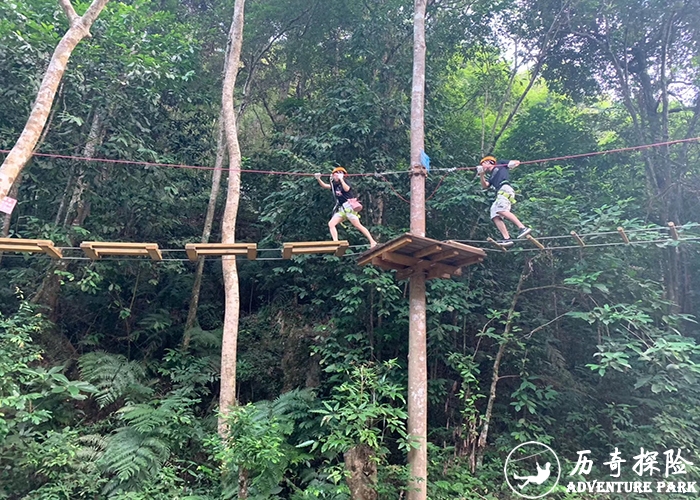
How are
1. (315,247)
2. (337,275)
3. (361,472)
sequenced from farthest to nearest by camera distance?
(337,275) → (315,247) → (361,472)

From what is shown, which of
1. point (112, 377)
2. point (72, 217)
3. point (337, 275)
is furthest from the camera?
point (72, 217)

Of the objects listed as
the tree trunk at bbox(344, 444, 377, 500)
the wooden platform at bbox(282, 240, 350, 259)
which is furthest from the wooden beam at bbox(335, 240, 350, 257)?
the tree trunk at bbox(344, 444, 377, 500)

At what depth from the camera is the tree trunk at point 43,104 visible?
17.4 feet

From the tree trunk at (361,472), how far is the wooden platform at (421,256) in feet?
6.89

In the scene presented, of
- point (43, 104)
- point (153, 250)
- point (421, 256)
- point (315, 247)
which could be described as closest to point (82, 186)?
point (43, 104)

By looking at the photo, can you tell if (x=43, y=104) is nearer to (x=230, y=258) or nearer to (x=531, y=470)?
(x=230, y=258)

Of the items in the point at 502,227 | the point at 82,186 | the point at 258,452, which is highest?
the point at 82,186

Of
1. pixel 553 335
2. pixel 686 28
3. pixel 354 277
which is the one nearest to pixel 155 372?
pixel 354 277

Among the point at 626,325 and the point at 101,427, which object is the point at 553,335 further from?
the point at 101,427

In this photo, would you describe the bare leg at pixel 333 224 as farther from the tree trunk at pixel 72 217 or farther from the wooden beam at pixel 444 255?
the tree trunk at pixel 72 217

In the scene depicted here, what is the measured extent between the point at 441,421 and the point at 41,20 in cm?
877

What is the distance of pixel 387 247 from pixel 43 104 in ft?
14.5

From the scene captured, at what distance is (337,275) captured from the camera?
24.9 feet

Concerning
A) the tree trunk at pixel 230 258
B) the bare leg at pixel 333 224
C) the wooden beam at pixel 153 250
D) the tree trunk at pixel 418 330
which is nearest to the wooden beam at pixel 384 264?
the tree trunk at pixel 418 330
